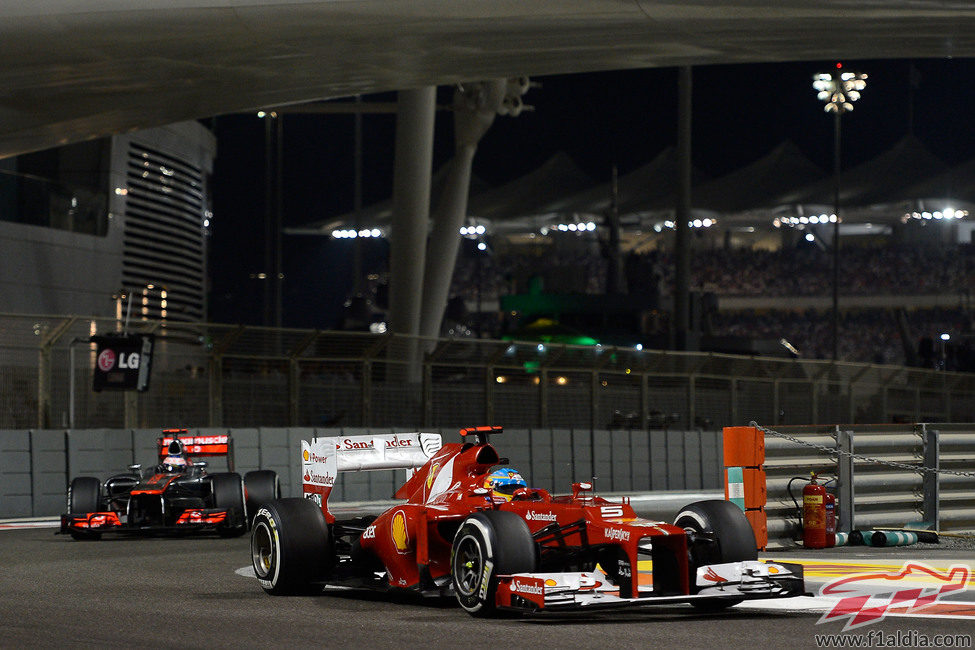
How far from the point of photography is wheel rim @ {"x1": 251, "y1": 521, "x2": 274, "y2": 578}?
34.2 feet

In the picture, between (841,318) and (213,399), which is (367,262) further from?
(213,399)

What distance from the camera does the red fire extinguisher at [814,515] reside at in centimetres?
1359

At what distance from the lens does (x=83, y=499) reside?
1648 centimetres

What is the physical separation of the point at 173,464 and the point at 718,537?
31.0ft

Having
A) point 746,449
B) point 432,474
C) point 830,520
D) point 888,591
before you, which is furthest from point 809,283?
point 432,474

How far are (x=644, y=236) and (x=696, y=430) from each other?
226 ft

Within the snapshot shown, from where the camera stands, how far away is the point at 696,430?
1135 inches

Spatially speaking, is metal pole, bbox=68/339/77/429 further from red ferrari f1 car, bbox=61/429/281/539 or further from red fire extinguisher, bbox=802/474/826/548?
red fire extinguisher, bbox=802/474/826/548

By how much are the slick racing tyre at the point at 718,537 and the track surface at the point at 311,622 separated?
12.8 inches

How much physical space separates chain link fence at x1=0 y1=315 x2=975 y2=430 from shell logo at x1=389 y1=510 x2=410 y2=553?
449 inches

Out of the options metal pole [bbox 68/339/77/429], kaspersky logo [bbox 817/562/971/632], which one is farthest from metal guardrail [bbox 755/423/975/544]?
metal pole [bbox 68/339/77/429]

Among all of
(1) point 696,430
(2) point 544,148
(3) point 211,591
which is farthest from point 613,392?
(2) point 544,148

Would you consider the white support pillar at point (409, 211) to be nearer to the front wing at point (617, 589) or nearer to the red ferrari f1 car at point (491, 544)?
the red ferrari f1 car at point (491, 544)
